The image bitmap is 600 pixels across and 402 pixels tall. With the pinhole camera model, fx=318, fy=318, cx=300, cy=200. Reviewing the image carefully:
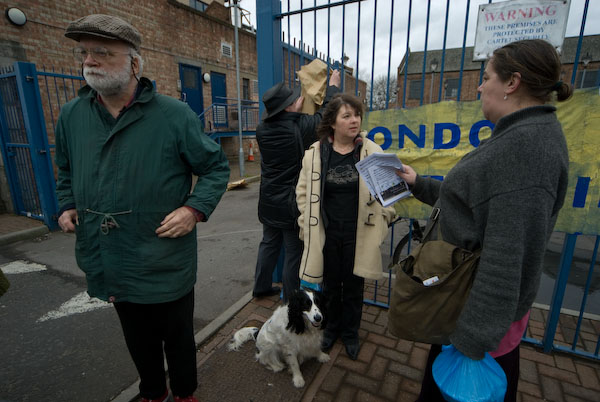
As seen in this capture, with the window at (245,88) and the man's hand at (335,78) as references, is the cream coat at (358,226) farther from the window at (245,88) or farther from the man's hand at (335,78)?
the window at (245,88)

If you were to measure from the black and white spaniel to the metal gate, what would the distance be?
18.4 ft

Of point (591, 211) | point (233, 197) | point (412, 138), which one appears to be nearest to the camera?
point (591, 211)

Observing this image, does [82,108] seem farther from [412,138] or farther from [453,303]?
[412,138]

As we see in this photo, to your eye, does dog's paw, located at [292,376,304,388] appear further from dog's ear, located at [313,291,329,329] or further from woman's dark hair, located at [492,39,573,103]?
woman's dark hair, located at [492,39,573,103]

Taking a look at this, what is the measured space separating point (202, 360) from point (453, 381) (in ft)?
7.13

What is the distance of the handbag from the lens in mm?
1281

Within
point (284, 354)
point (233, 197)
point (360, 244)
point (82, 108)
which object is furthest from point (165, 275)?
point (233, 197)

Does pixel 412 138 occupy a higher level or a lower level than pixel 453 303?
higher

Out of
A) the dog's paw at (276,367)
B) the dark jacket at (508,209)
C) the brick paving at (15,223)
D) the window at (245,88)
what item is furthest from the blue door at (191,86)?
the dark jacket at (508,209)

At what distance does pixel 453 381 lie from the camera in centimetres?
122

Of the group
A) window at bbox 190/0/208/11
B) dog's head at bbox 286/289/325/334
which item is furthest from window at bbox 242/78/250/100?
dog's head at bbox 286/289/325/334

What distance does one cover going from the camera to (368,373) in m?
2.55

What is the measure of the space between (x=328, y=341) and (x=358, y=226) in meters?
1.15

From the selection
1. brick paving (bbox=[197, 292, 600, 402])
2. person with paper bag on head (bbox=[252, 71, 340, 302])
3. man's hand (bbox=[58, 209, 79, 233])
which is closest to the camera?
man's hand (bbox=[58, 209, 79, 233])
